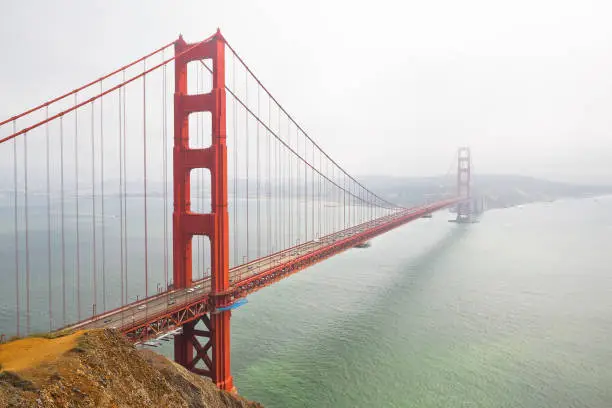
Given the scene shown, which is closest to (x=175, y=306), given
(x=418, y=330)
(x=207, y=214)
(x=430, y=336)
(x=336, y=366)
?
(x=207, y=214)

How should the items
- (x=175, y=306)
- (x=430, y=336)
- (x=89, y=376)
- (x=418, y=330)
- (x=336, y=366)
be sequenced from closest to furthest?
(x=89, y=376), (x=175, y=306), (x=336, y=366), (x=430, y=336), (x=418, y=330)

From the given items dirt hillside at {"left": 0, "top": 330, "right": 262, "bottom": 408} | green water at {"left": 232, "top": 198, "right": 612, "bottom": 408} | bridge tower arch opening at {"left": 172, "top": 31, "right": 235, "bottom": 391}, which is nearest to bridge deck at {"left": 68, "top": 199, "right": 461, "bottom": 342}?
bridge tower arch opening at {"left": 172, "top": 31, "right": 235, "bottom": 391}

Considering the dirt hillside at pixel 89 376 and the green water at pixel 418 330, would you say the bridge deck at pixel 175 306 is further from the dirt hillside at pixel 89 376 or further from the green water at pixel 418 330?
the green water at pixel 418 330

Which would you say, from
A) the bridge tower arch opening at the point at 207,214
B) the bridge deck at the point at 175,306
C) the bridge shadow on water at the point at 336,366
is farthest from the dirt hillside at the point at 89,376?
the bridge shadow on water at the point at 336,366

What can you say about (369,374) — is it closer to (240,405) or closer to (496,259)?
(240,405)

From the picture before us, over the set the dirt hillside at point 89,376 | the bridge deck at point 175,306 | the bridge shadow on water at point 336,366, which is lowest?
the bridge shadow on water at point 336,366

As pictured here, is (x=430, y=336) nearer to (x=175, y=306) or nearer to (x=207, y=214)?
(x=207, y=214)
